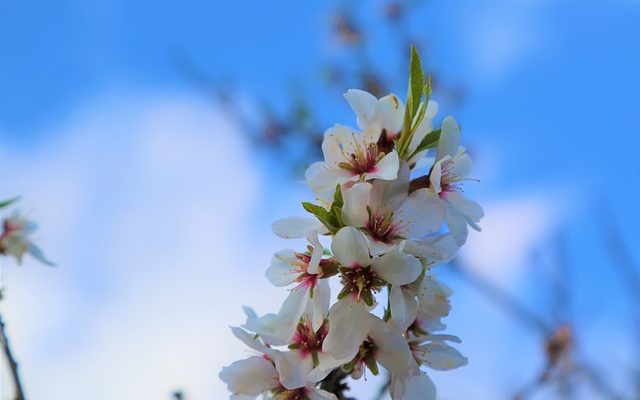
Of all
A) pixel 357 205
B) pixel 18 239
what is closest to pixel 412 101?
pixel 357 205

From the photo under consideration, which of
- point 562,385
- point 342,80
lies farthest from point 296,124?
point 562,385

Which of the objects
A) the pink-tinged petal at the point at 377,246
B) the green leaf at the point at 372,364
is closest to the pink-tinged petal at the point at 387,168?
the pink-tinged petal at the point at 377,246

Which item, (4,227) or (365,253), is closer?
(365,253)

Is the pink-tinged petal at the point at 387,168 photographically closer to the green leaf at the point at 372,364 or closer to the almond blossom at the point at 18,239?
the green leaf at the point at 372,364

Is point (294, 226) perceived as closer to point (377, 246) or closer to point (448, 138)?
point (377, 246)

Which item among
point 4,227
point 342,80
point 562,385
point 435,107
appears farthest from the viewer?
point 342,80

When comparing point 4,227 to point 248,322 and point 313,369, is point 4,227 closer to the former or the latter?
point 248,322

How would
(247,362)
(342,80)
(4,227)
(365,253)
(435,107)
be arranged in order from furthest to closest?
(342,80)
(4,227)
(435,107)
(247,362)
(365,253)
